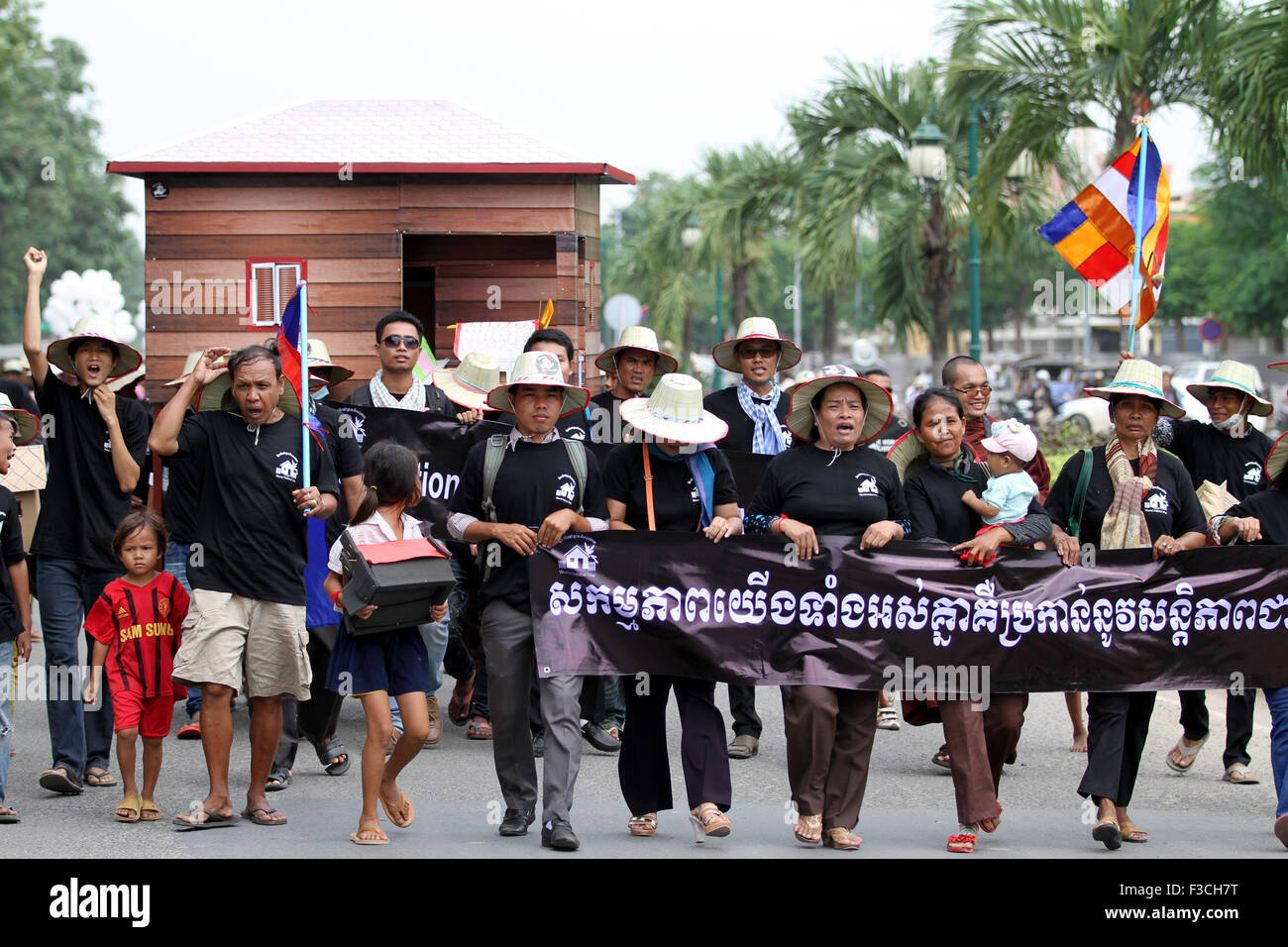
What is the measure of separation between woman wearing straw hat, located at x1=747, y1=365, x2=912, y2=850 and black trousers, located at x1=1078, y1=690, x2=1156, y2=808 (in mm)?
897

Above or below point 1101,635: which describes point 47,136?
above

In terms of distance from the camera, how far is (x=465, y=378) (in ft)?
29.5

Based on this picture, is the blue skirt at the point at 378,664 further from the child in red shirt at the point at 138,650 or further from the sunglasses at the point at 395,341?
the sunglasses at the point at 395,341

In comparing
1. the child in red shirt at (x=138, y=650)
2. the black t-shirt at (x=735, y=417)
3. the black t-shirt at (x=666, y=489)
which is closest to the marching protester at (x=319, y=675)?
the child in red shirt at (x=138, y=650)

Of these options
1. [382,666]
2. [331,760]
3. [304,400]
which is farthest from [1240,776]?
[304,400]

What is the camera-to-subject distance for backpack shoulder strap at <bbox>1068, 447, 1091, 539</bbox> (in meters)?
6.75

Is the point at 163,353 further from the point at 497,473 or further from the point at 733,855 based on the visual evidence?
the point at 733,855

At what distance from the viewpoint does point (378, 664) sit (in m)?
6.35

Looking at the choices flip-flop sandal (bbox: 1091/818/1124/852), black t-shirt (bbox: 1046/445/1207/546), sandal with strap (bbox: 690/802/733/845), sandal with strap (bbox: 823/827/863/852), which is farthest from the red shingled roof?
flip-flop sandal (bbox: 1091/818/1124/852)

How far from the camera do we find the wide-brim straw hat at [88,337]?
24.1 ft

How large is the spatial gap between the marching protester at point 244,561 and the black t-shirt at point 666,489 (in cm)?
125

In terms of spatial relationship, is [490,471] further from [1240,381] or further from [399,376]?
[1240,381]

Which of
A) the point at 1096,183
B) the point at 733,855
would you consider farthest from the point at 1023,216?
the point at 733,855

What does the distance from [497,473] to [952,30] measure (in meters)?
11.2
